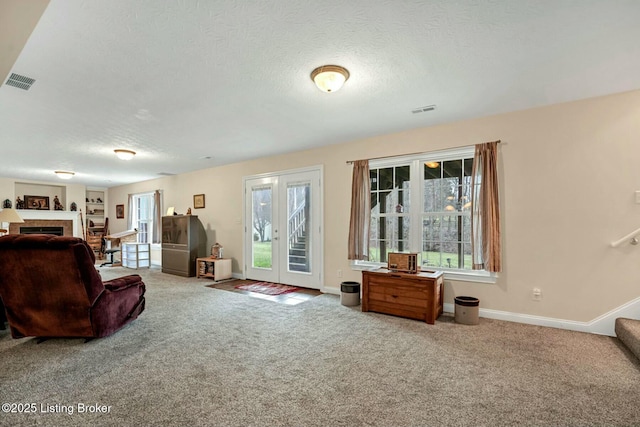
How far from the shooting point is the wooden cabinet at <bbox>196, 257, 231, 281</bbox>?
6.01 meters

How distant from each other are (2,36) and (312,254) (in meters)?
4.20

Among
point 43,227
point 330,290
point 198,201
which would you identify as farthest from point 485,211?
point 43,227

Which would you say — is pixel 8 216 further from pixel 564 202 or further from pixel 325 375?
pixel 564 202

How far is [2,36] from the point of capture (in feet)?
6.31

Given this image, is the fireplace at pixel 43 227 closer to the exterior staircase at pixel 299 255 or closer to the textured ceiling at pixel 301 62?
the textured ceiling at pixel 301 62

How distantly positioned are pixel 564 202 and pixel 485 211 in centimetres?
76

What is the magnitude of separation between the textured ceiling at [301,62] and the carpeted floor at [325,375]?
245 cm

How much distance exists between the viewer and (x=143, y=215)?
8742mm

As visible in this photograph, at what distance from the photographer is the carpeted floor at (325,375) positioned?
1.80 m

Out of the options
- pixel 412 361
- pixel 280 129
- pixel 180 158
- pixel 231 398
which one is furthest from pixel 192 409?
pixel 180 158

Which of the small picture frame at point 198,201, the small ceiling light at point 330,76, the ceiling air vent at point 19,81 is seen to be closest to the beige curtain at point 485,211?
the small ceiling light at point 330,76

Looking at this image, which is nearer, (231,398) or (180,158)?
(231,398)

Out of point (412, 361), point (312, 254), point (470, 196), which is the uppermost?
point (470, 196)

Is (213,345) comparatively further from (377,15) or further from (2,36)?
(377,15)
